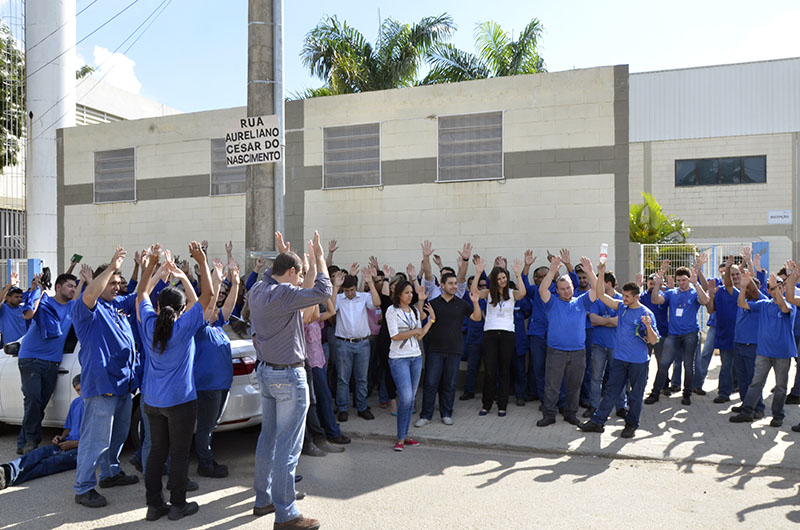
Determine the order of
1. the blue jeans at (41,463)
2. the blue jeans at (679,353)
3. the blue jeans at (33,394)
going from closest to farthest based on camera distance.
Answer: the blue jeans at (41,463) < the blue jeans at (33,394) < the blue jeans at (679,353)

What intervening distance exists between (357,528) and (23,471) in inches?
133

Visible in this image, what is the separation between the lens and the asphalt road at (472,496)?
492 cm

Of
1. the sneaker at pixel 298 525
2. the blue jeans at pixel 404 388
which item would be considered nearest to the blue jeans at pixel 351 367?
the blue jeans at pixel 404 388

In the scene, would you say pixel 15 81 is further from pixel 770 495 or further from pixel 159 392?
pixel 770 495

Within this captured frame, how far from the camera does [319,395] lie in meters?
7.21

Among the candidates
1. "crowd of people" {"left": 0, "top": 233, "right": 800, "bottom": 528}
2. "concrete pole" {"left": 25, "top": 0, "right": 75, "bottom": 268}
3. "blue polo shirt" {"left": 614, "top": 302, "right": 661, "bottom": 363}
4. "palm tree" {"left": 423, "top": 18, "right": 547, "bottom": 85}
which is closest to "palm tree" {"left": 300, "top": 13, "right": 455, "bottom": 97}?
"palm tree" {"left": 423, "top": 18, "right": 547, "bottom": 85}

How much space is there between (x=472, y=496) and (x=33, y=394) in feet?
15.8

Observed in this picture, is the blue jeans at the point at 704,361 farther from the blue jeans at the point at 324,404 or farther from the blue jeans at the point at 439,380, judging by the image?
the blue jeans at the point at 324,404

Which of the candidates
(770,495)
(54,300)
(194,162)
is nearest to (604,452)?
(770,495)

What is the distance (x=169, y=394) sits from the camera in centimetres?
494

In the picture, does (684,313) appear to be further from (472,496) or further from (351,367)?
(472,496)

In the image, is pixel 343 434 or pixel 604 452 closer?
pixel 604 452

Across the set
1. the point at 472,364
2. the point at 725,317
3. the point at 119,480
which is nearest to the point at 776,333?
the point at 725,317

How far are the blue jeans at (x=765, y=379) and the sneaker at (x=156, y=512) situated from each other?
682 cm
